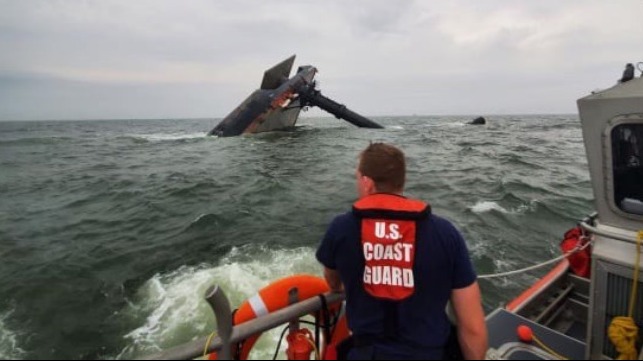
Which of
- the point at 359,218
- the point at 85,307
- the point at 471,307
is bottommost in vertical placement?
the point at 85,307

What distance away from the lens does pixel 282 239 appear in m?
8.52

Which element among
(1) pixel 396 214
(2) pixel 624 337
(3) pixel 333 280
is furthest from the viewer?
(2) pixel 624 337

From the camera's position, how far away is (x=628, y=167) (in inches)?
135

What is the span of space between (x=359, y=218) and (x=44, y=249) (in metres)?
8.68

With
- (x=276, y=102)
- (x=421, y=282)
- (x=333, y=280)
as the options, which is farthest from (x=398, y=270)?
(x=276, y=102)

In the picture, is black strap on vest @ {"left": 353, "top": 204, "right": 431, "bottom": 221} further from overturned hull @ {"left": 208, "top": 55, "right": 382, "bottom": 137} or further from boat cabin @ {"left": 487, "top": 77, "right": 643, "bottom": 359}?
overturned hull @ {"left": 208, "top": 55, "right": 382, "bottom": 137}

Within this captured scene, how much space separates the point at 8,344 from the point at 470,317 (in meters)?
5.89

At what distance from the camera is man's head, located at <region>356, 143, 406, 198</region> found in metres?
2.14

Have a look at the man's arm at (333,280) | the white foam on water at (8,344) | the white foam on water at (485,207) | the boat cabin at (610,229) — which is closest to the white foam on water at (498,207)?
the white foam on water at (485,207)

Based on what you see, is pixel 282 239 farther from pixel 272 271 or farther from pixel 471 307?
pixel 471 307

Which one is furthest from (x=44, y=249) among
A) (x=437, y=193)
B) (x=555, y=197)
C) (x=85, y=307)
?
(x=555, y=197)

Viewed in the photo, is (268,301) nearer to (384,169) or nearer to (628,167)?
(384,169)

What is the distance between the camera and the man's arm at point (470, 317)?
217 cm

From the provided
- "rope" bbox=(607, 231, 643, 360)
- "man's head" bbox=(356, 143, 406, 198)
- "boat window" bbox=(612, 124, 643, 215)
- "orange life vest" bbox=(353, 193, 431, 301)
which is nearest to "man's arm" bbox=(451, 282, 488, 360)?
"orange life vest" bbox=(353, 193, 431, 301)
